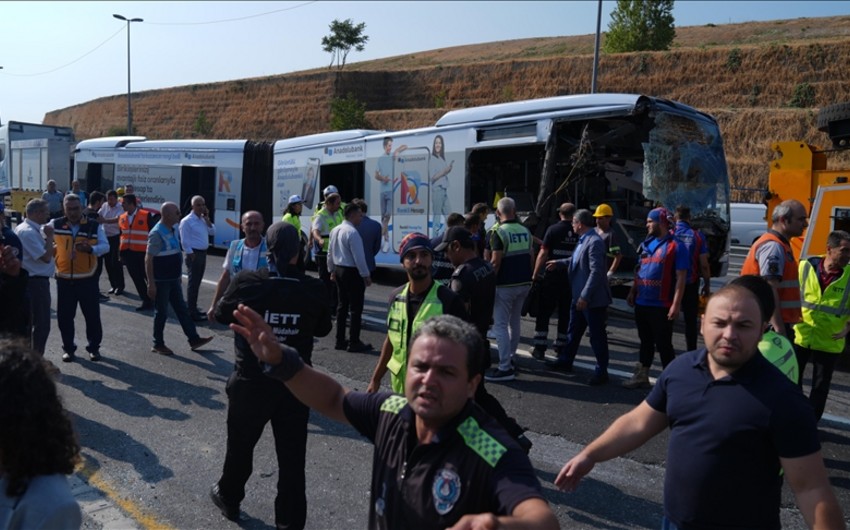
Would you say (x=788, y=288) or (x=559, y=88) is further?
(x=559, y=88)

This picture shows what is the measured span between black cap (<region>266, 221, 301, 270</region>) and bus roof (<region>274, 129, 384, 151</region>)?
10.2 m

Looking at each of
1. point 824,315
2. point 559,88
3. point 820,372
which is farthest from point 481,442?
point 559,88

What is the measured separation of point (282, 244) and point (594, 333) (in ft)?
13.1

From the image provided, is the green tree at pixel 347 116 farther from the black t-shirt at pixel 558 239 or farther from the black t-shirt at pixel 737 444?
the black t-shirt at pixel 737 444

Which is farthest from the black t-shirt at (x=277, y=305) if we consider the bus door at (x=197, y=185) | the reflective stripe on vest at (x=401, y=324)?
the bus door at (x=197, y=185)

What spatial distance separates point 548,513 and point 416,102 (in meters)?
57.7

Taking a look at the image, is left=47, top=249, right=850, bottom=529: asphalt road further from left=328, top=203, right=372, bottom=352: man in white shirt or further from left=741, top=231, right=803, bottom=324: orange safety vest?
left=741, top=231, right=803, bottom=324: orange safety vest

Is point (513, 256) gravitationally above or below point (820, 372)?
above

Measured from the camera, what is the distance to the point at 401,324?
450cm

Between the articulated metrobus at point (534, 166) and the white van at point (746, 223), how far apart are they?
805 cm

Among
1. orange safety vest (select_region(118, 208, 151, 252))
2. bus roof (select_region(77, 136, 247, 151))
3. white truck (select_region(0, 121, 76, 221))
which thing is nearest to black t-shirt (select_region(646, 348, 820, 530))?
orange safety vest (select_region(118, 208, 151, 252))

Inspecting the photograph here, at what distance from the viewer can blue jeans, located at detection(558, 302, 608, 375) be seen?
24.9 ft

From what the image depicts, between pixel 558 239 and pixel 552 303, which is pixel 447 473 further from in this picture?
pixel 558 239

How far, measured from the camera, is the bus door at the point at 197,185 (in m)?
19.2
